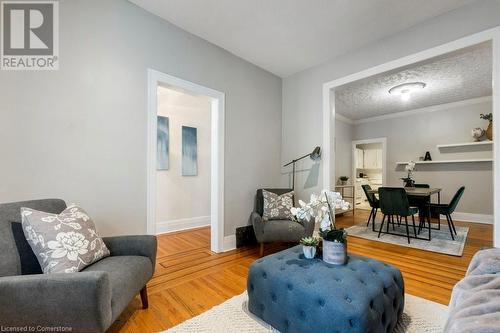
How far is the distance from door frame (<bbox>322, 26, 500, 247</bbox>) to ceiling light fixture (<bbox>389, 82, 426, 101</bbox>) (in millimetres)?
1672

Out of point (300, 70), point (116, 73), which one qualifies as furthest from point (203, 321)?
point (300, 70)

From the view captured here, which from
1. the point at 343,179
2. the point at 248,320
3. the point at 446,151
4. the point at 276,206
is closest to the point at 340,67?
the point at 276,206

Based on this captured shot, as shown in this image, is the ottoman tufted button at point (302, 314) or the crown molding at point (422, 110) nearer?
the ottoman tufted button at point (302, 314)

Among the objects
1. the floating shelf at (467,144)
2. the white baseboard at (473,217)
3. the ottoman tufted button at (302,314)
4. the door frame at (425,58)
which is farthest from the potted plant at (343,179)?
the ottoman tufted button at (302,314)

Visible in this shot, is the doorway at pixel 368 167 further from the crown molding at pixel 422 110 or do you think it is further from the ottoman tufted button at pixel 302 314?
the ottoman tufted button at pixel 302 314

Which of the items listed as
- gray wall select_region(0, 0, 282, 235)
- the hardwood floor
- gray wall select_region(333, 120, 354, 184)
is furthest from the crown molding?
gray wall select_region(0, 0, 282, 235)

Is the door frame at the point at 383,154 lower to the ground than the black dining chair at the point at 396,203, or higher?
higher

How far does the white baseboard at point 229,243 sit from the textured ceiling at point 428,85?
2683mm

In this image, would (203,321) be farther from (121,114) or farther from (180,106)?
(180,106)

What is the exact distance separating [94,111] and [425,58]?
3.46 m

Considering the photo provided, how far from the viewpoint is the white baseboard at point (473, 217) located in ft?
15.5

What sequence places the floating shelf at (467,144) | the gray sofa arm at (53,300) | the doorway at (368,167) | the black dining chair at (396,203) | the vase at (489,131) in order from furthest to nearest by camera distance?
1. the doorway at (368,167)
2. the floating shelf at (467,144)
3. the vase at (489,131)
4. the black dining chair at (396,203)
5. the gray sofa arm at (53,300)

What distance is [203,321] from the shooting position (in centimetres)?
162

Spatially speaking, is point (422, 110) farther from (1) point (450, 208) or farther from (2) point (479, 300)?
(2) point (479, 300)
